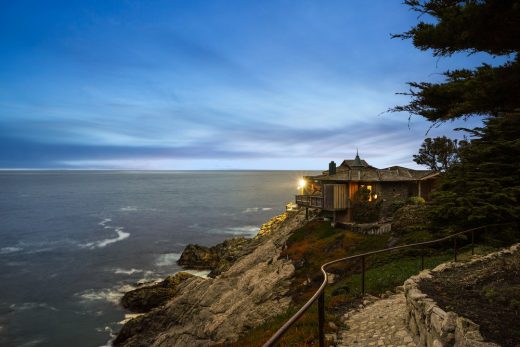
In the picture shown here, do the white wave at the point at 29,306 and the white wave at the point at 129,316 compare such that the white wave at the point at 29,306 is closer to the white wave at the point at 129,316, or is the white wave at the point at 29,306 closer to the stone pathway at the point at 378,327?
the white wave at the point at 129,316

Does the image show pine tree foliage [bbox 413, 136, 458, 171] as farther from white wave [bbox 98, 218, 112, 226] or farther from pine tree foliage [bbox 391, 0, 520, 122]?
white wave [bbox 98, 218, 112, 226]

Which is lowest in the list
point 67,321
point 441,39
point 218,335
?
point 67,321

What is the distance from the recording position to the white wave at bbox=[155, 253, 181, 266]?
41.9 metres

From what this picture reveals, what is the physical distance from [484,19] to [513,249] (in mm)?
8610

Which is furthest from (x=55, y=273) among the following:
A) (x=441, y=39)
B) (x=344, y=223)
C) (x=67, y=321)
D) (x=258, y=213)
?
(x=258, y=213)

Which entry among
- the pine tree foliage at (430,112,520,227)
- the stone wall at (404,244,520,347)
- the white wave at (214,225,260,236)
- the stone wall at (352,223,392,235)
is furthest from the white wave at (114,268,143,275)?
the stone wall at (404,244,520,347)

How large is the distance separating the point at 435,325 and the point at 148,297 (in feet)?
89.9

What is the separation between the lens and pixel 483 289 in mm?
7621

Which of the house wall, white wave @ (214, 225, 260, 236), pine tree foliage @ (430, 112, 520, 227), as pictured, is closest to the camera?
pine tree foliage @ (430, 112, 520, 227)

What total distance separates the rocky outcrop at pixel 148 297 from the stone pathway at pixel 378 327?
23208 millimetres

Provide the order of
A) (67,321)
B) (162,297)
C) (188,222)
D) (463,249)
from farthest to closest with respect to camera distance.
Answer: (188,222) → (162,297) → (67,321) → (463,249)

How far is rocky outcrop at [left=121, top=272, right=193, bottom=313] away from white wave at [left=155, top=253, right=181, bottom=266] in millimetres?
11461

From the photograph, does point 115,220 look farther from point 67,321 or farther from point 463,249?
point 463,249

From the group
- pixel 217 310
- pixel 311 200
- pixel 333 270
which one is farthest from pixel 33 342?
pixel 311 200
